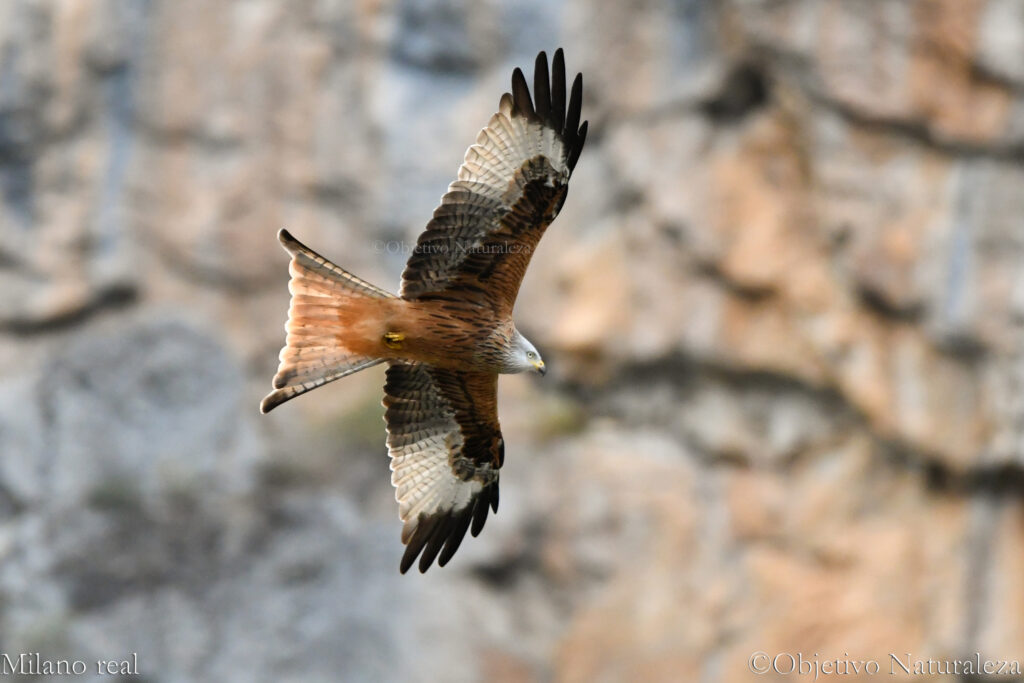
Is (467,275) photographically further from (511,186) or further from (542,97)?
(542,97)

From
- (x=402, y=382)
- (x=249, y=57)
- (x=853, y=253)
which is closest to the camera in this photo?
(x=402, y=382)

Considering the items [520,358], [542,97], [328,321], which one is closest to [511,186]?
[542,97]

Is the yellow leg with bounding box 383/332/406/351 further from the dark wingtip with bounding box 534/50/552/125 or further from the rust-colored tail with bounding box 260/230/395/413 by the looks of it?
the dark wingtip with bounding box 534/50/552/125

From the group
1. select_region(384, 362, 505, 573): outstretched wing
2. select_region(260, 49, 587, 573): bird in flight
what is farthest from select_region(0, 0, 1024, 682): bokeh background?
select_region(260, 49, 587, 573): bird in flight

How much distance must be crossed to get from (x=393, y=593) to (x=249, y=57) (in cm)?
302

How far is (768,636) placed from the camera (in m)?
6.66

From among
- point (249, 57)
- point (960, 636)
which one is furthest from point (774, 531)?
point (249, 57)

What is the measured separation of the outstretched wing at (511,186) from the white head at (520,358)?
0.21 metres

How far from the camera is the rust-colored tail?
3.44m

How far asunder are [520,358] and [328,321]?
540 mm

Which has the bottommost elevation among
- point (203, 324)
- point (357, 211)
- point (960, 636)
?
point (960, 636)

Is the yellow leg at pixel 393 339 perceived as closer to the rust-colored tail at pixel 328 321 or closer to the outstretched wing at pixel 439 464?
the rust-colored tail at pixel 328 321

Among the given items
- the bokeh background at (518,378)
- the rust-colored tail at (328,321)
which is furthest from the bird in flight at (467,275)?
the bokeh background at (518,378)

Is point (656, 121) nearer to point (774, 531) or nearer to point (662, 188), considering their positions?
point (662, 188)
